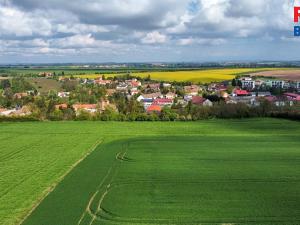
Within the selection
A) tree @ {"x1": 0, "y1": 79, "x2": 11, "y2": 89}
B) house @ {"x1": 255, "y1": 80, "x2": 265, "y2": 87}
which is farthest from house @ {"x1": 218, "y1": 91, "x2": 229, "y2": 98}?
tree @ {"x1": 0, "y1": 79, "x2": 11, "y2": 89}

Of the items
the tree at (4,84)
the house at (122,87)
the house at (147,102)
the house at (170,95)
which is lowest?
the house at (147,102)

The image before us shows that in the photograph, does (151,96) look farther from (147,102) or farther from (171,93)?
(147,102)

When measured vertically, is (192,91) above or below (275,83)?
below

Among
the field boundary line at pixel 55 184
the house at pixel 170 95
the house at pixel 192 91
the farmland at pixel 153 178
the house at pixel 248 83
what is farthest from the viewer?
the house at pixel 248 83

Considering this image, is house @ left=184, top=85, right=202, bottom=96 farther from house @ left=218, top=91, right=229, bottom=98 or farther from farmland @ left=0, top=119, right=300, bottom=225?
farmland @ left=0, top=119, right=300, bottom=225

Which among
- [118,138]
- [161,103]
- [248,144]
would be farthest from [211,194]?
[161,103]

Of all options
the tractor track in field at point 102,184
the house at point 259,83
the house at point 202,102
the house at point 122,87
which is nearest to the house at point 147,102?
the house at point 202,102

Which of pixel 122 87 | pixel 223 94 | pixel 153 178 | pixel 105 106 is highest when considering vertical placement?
pixel 122 87

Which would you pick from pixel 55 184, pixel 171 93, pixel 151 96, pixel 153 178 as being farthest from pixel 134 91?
pixel 55 184

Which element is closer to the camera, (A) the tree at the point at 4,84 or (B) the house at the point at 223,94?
(B) the house at the point at 223,94

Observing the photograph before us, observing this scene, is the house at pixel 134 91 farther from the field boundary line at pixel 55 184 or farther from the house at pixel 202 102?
the field boundary line at pixel 55 184
